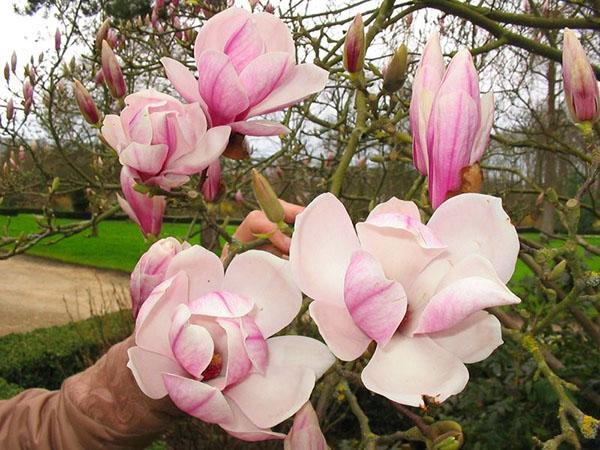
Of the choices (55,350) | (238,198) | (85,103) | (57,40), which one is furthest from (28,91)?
(55,350)

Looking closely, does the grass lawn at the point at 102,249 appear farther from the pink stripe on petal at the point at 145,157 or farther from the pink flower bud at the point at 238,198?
the pink stripe on petal at the point at 145,157

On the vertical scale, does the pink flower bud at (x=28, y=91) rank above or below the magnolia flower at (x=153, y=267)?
above

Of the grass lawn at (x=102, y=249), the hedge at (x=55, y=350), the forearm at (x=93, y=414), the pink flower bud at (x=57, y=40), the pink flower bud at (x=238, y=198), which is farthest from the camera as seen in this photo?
the grass lawn at (x=102, y=249)

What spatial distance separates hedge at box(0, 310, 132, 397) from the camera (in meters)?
5.72

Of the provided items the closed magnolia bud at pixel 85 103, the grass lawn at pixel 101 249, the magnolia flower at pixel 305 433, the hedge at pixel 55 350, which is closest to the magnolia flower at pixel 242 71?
the magnolia flower at pixel 305 433

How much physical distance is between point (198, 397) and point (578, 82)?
0.60 m

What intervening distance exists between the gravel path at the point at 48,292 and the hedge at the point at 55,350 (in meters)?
1.01

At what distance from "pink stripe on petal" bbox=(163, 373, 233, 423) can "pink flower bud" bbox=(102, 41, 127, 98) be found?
71cm

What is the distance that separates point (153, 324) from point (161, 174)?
0.26m

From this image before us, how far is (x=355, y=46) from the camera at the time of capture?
1000 mm

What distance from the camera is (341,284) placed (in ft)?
1.95

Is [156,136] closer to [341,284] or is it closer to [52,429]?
[341,284]

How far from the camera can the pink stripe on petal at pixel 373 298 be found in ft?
1.83

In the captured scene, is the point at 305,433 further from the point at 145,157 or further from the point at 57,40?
the point at 57,40
